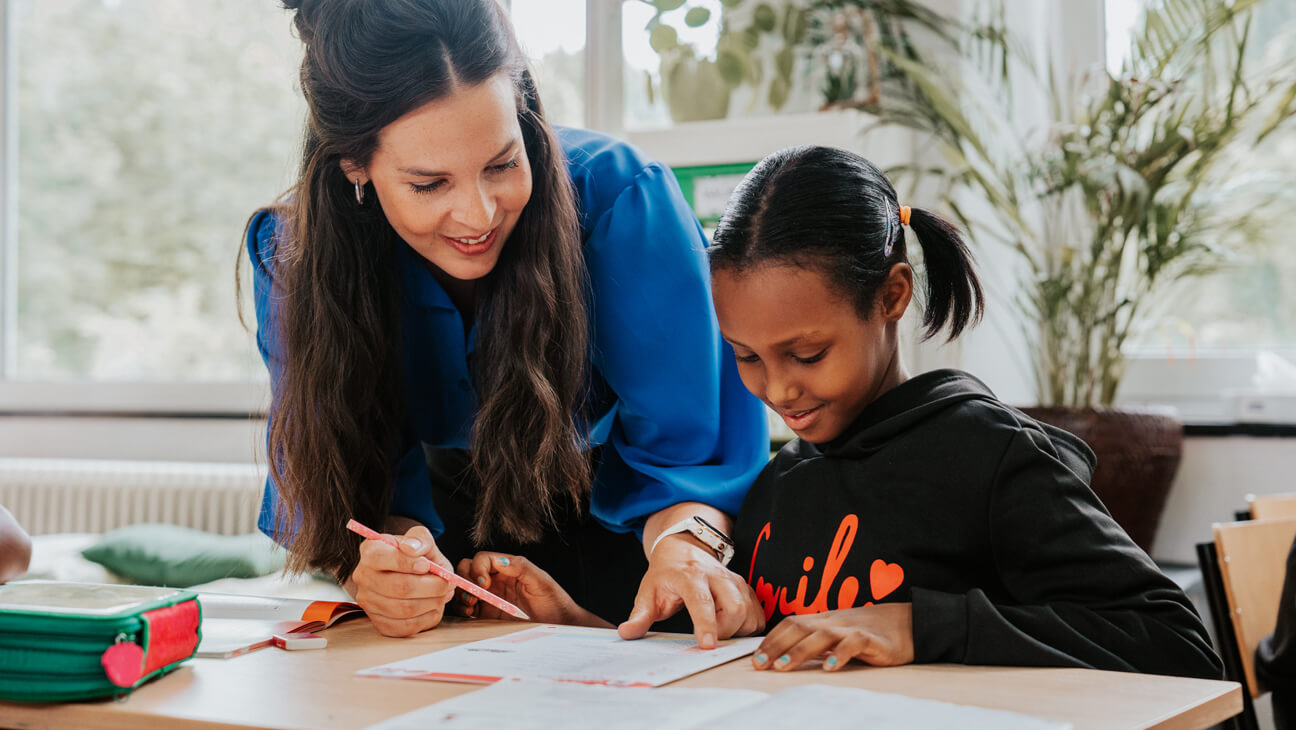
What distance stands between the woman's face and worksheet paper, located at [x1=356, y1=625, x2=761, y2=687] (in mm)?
423

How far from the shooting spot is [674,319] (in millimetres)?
1226

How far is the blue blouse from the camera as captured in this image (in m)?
1.23

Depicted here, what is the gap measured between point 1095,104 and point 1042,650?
73.9 inches

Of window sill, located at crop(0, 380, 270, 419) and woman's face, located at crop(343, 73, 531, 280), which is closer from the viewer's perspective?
woman's face, located at crop(343, 73, 531, 280)

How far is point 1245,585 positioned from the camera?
1.55 metres

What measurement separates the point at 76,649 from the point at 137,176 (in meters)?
3.12

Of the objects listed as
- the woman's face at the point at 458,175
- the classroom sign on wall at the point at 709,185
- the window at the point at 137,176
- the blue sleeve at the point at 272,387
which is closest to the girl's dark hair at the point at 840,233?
the woman's face at the point at 458,175

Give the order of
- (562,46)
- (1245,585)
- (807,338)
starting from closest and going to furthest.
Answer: (807,338) < (1245,585) < (562,46)

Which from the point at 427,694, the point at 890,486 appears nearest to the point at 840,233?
the point at 890,486

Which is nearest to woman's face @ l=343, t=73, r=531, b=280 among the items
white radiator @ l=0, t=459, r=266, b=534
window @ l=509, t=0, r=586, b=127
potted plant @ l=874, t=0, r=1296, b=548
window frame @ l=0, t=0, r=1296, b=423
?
window frame @ l=0, t=0, r=1296, b=423

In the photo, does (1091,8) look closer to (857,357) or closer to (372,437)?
(857,357)

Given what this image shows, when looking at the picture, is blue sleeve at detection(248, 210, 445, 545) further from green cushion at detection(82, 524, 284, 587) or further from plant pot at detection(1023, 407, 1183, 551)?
green cushion at detection(82, 524, 284, 587)

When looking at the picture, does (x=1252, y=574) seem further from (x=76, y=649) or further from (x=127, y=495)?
(x=127, y=495)

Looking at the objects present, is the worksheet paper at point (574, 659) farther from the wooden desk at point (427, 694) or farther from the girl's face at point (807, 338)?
the girl's face at point (807, 338)
